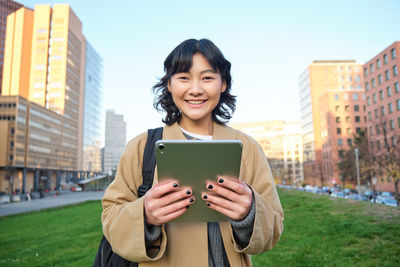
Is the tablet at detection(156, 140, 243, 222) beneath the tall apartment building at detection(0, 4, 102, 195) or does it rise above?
beneath

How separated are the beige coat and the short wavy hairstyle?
0.26 metres

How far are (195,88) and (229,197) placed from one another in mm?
825

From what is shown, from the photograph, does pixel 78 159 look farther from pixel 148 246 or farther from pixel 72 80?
pixel 148 246

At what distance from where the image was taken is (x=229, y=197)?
4.50 ft

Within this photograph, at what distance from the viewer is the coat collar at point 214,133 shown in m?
1.94

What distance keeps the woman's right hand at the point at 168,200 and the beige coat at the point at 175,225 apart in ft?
0.31

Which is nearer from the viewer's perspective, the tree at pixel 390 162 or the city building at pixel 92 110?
the tree at pixel 390 162

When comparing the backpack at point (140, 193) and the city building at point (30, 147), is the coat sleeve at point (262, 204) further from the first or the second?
the city building at point (30, 147)

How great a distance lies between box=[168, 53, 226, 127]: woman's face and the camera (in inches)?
75.2

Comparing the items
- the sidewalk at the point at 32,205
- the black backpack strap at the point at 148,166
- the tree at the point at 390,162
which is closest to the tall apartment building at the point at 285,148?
the tree at the point at 390,162

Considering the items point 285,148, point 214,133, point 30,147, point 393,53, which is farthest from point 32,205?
point 285,148

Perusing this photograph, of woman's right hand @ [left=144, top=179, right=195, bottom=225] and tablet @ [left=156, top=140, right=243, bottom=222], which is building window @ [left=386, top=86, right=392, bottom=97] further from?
woman's right hand @ [left=144, top=179, right=195, bottom=225]

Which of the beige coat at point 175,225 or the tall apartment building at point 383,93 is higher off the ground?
the tall apartment building at point 383,93

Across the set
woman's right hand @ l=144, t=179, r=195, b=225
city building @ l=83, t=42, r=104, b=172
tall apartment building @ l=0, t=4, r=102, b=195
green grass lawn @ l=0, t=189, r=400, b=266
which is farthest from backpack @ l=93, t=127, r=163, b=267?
city building @ l=83, t=42, r=104, b=172
